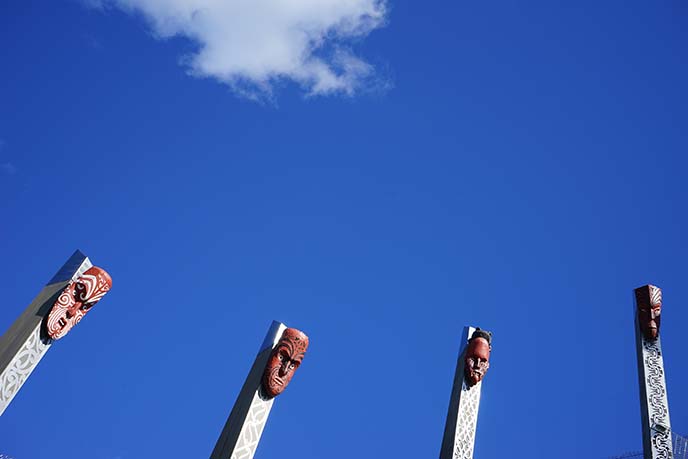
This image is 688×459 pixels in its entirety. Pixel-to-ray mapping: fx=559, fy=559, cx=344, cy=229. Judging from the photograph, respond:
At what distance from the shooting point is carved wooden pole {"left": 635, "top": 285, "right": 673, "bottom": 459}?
963 cm

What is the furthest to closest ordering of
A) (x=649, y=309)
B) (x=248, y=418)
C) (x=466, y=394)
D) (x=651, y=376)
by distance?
1. (x=649, y=309)
2. (x=651, y=376)
3. (x=466, y=394)
4. (x=248, y=418)

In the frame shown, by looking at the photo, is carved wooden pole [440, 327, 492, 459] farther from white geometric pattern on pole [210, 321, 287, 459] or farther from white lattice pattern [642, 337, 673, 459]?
white geometric pattern on pole [210, 321, 287, 459]

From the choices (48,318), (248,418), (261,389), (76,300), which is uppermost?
(76,300)

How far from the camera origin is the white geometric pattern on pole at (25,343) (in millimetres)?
8164

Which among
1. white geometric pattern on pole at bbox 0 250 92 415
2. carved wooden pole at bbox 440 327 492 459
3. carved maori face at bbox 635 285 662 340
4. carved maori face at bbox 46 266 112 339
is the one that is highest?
carved maori face at bbox 635 285 662 340

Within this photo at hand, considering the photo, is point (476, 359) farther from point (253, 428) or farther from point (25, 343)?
point (25, 343)

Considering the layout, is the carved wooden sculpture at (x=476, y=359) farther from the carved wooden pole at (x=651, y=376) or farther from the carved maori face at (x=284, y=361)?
the carved maori face at (x=284, y=361)

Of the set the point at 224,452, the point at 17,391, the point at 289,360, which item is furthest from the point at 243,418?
the point at 17,391

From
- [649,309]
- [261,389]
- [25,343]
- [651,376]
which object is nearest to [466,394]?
[651,376]

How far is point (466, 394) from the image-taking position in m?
10.2

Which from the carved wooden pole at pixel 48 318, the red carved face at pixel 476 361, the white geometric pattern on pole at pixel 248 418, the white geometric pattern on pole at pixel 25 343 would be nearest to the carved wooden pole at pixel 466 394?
the red carved face at pixel 476 361

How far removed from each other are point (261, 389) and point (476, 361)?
13.4 feet

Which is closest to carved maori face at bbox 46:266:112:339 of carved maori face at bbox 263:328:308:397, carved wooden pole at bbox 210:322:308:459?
carved wooden pole at bbox 210:322:308:459

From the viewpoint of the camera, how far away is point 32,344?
863cm
